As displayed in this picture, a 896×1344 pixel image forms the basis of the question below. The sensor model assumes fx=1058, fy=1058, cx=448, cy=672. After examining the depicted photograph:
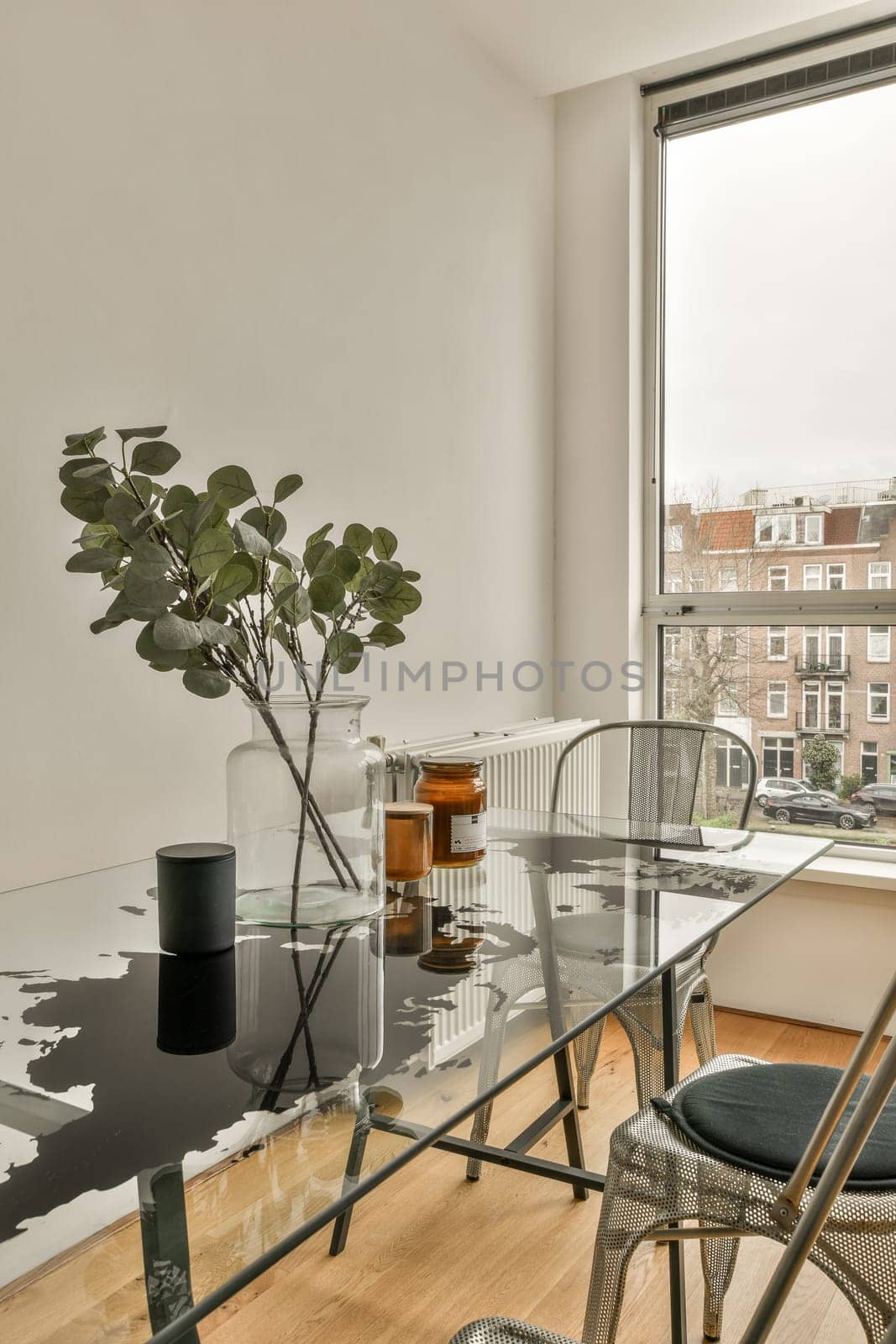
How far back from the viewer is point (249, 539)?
42.8 inches

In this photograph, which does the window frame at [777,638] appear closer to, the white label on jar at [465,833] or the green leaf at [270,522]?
the white label on jar at [465,833]

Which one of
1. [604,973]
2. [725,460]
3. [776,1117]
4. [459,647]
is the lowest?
[776,1117]

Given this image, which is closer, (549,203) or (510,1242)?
(510,1242)

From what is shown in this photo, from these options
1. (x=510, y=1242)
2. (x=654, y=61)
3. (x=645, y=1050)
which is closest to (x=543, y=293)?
(x=654, y=61)

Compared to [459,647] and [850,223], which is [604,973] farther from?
[850,223]

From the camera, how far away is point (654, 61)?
2902mm

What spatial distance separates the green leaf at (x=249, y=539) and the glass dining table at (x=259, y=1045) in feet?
1.36

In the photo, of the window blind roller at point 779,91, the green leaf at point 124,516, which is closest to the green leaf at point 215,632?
the green leaf at point 124,516

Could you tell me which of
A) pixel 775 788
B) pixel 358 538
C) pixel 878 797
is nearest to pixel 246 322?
pixel 358 538

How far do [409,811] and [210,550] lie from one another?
452 millimetres

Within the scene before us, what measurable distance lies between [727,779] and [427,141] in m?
1.91

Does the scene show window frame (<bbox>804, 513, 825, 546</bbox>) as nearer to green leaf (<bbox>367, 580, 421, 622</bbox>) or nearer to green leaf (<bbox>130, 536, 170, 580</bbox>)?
green leaf (<bbox>367, 580, 421, 622</bbox>)

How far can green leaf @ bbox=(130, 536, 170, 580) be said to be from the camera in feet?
3.31

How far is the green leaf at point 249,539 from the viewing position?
3.55ft
